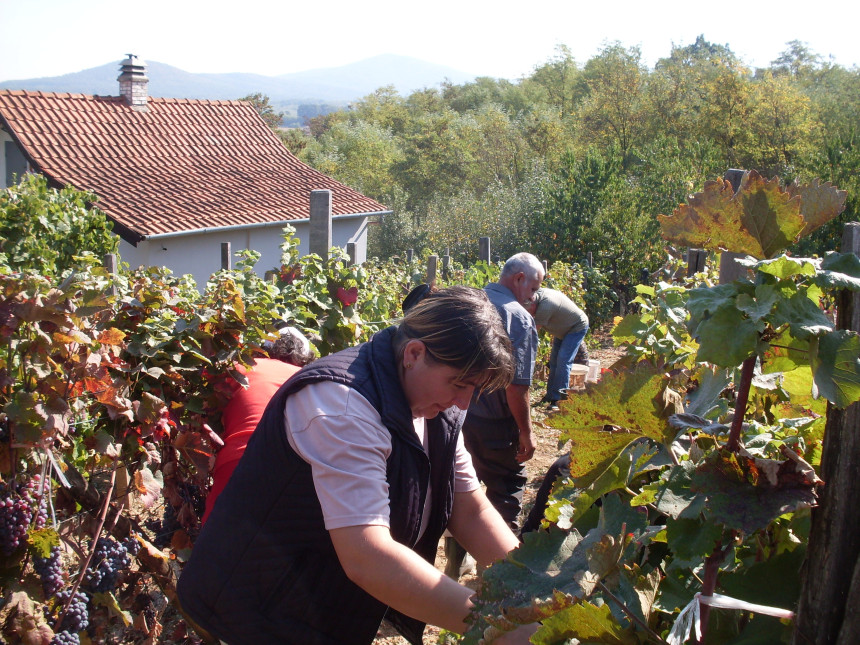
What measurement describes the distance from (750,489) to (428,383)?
34.4 inches

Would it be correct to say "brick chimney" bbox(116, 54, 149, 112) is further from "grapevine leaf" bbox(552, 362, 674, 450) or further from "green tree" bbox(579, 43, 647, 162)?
"grapevine leaf" bbox(552, 362, 674, 450)

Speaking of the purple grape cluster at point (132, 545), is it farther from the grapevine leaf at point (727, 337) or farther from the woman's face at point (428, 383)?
the grapevine leaf at point (727, 337)

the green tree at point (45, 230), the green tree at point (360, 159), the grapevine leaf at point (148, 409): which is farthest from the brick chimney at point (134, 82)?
the green tree at point (360, 159)

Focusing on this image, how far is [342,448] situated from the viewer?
1525mm

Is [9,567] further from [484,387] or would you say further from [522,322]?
[522,322]

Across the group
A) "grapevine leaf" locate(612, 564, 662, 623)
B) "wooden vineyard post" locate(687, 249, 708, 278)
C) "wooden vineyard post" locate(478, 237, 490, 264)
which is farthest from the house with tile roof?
"grapevine leaf" locate(612, 564, 662, 623)

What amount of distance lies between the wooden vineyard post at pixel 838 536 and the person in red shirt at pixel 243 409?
1.95 meters

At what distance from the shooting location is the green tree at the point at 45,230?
7.34 m

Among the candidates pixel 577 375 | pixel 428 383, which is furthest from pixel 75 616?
pixel 577 375

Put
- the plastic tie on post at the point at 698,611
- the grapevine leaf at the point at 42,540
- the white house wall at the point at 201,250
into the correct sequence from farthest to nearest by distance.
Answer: the white house wall at the point at 201,250, the grapevine leaf at the point at 42,540, the plastic tie on post at the point at 698,611

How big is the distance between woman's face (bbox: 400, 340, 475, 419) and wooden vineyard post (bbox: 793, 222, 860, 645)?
896 millimetres

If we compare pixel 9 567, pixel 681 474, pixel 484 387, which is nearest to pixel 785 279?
pixel 681 474

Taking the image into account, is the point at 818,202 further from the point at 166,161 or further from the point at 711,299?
the point at 166,161

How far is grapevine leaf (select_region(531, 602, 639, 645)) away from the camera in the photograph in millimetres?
927
